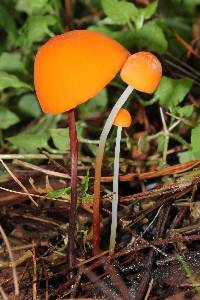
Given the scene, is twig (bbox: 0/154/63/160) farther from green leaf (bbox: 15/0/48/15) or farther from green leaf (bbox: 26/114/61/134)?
green leaf (bbox: 15/0/48/15)

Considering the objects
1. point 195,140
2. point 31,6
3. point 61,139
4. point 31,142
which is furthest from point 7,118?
point 195,140

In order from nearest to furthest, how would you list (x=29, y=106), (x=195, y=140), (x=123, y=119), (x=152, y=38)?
(x=123, y=119) < (x=195, y=140) < (x=152, y=38) < (x=29, y=106)

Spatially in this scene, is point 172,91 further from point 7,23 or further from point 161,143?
point 7,23

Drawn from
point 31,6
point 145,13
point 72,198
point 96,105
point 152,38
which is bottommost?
→ point 96,105

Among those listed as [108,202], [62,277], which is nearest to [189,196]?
[108,202]

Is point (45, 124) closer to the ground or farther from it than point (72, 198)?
closer to the ground

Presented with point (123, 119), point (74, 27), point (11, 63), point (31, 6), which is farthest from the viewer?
point (74, 27)
